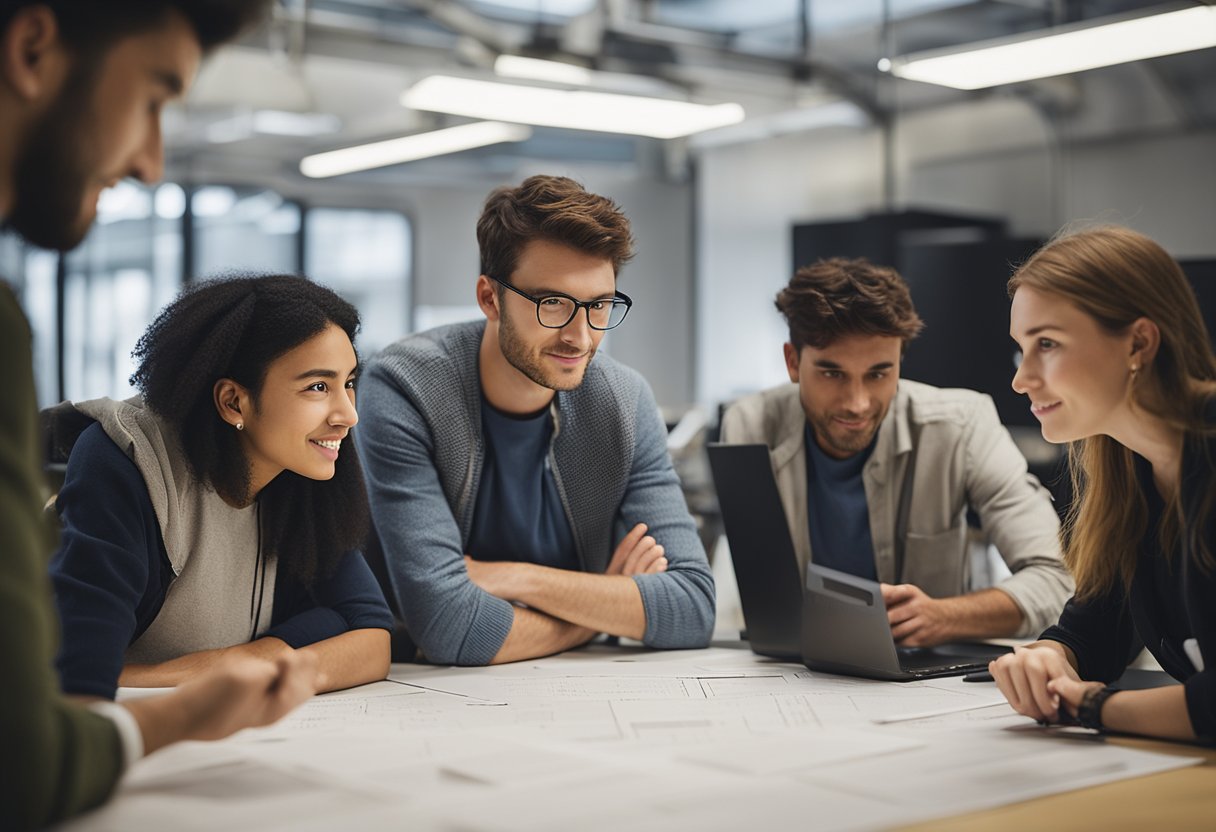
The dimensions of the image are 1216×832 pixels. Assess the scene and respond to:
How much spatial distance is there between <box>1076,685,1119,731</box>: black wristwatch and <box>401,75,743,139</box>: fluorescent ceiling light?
337 cm

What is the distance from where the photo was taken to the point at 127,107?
1.29 m

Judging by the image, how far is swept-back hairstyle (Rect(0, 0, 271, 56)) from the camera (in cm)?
123

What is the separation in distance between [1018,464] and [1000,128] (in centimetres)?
557

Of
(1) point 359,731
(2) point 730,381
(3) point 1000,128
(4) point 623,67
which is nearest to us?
(1) point 359,731

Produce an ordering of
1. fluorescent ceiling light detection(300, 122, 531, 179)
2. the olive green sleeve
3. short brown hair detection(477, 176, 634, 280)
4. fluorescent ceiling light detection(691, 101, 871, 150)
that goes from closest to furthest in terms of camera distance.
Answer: the olive green sleeve < short brown hair detection(477, 176, 634, 280) < fluorescent ceiling light detection(300, 122, 531, 179) < fluorescent ceiling light detection(691, 101, 871, 150)

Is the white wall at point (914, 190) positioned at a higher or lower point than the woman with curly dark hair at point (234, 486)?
higher

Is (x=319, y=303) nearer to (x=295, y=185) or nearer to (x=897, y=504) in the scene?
(x=897, y=504)

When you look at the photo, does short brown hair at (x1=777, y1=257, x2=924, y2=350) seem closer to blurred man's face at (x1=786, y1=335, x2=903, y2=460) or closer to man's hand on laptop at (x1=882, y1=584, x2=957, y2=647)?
blurred man's face at (x1=786, y1=335, x2=903, y2=460)

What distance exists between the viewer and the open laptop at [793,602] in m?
2.09

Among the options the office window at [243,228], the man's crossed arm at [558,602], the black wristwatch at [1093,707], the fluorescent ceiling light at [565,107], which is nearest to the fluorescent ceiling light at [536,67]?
the fluorescent ceiling light at [565,107]

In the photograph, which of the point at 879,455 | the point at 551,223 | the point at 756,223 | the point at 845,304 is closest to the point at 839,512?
the point at 879,455

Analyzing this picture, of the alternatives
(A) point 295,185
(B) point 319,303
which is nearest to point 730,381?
(A) point 295,185

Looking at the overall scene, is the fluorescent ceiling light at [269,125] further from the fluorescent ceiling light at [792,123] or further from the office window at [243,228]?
the fluorescent ceiling light at [792,123]

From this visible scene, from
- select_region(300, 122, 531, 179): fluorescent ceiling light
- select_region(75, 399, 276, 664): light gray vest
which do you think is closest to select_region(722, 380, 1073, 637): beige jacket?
select_region(75, 399, 276, 664): light gray vest
